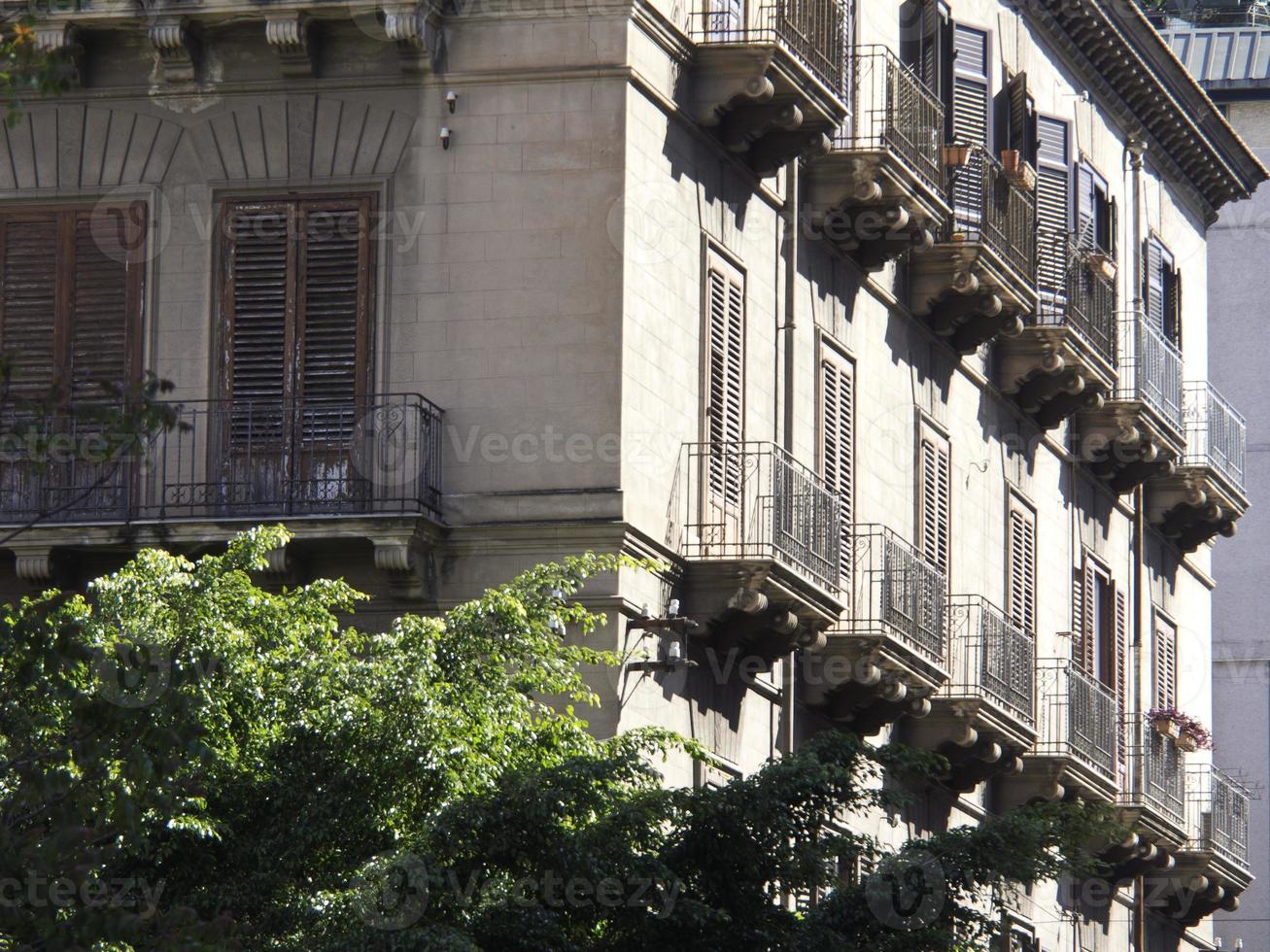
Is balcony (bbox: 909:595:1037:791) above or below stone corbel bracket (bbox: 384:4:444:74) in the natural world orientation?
below

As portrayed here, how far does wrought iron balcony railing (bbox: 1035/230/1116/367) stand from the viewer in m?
34.9

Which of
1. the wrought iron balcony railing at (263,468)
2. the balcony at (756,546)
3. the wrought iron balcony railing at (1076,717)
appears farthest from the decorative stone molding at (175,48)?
the wrought iron balcony railing at (1076,717)

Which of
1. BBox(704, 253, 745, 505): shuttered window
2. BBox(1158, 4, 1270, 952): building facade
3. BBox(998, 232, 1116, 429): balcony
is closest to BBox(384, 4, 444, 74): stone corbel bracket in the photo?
BBox(704, 253, 745, 505): shuttered window

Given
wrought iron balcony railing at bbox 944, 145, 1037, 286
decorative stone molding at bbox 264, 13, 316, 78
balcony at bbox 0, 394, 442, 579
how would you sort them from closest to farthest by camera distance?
balcony at bbox 0, 394, 442, 579, decorative stone molding at bbox 264, 13, 316, 78, wrought iron balcony railing at bbox 944, 145, 1037, 286

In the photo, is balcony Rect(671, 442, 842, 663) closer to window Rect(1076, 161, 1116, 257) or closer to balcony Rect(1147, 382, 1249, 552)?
window Rect(1076, 161, 1116, 257)

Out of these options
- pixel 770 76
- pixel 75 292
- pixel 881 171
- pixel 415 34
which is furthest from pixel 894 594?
pixel 75 292

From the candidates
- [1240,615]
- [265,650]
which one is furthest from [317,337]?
[1240,615]

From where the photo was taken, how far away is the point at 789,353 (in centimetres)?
2856

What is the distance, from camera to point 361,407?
24875mm

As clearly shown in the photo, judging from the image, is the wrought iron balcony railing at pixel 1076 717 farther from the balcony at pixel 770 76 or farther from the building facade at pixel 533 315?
the balcony at pixel 770 76

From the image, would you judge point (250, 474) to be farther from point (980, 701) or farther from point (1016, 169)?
point (1016, 169)

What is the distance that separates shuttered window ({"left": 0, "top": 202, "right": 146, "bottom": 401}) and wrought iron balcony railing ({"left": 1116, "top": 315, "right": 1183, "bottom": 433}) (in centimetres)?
1562

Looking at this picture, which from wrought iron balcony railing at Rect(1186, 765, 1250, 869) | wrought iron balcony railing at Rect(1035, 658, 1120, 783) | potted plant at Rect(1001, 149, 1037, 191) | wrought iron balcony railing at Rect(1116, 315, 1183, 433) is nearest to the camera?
potted plant at Rect(1001, 149, 1037, 191)

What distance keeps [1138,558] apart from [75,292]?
62.0ft
